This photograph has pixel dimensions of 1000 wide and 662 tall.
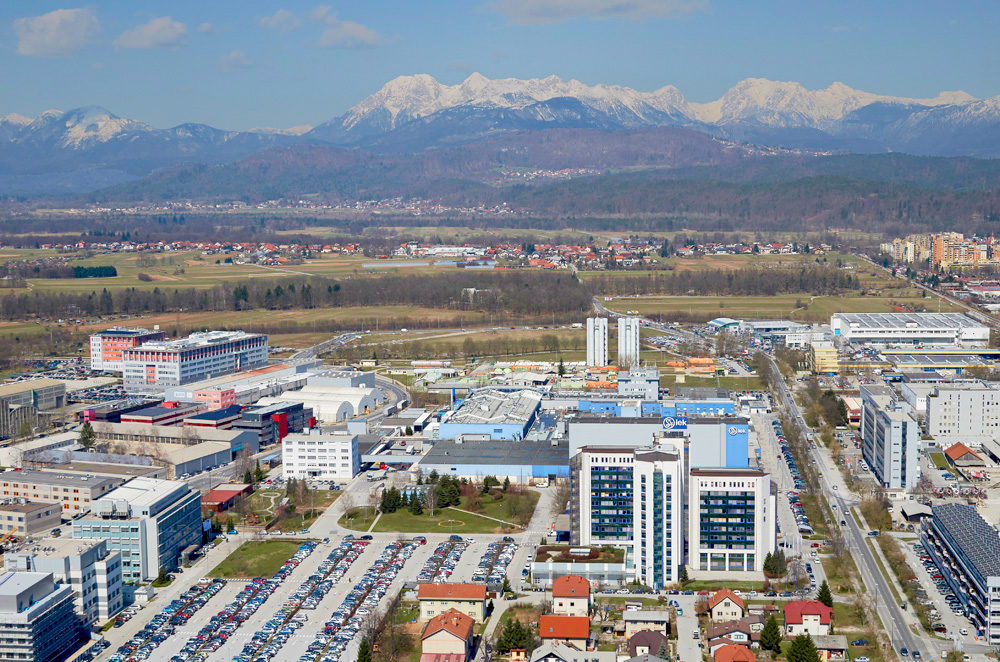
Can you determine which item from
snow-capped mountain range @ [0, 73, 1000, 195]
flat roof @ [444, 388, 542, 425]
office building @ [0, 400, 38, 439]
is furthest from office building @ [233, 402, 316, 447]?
snow-capped mountain range @ [0, 73, 1000, 195]

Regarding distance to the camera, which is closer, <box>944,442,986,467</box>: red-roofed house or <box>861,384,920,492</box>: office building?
<box>861,384,920,492</box>: office building

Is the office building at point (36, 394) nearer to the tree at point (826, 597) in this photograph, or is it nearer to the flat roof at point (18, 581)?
the flat roof at point (18, 581)

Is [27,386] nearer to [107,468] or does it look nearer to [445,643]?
[107,468]

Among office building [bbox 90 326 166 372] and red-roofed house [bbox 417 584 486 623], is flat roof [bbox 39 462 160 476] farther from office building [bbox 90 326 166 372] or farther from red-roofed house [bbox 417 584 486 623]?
office building [bbox 90 326 166 372]

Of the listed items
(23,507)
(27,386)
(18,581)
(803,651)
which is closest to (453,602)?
(803,651)

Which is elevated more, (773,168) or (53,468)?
(773,168)

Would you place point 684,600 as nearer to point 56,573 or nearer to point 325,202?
point 56,573

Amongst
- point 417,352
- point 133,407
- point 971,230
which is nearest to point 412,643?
point 133,407
